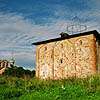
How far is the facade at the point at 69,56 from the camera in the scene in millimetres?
15727

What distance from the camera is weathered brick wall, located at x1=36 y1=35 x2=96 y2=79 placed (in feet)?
51.7

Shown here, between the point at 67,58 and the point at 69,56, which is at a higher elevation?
the point at 69,56

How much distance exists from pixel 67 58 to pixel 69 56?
1.26 ft

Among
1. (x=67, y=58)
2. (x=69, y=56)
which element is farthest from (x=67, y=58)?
(x=69, y=56)

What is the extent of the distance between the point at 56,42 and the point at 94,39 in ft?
17.9

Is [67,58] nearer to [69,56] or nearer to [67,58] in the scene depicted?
[67,58]

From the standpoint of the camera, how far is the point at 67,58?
57.3 ft

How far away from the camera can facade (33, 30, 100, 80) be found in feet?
51.6

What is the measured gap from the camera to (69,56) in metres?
17.3

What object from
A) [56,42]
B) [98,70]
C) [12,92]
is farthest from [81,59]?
[12,92]

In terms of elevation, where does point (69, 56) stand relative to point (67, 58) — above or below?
above

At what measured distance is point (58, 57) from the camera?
18.4 metres

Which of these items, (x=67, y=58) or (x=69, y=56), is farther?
(x=67, y=58)

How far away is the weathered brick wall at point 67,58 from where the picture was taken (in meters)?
15.8
